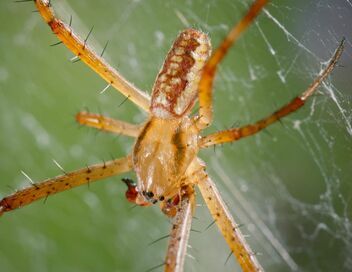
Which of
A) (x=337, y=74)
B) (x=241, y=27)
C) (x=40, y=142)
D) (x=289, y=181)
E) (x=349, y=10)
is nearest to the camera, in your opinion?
(x=241, y=27)

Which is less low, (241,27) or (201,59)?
(201,59)

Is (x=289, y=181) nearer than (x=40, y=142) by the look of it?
No

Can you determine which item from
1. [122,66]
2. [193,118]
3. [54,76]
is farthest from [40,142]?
[193,118]

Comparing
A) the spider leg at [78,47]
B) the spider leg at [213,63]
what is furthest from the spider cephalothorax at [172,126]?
the spider leg at [78,47]

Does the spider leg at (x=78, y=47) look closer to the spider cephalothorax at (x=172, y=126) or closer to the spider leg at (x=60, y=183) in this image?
the spider cephalothorax at (x=172, y=126)

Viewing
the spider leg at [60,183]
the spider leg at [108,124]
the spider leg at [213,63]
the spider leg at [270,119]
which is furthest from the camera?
the spider leg at [108,124]

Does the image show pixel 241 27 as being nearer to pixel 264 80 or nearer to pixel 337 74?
pixel 337 74
